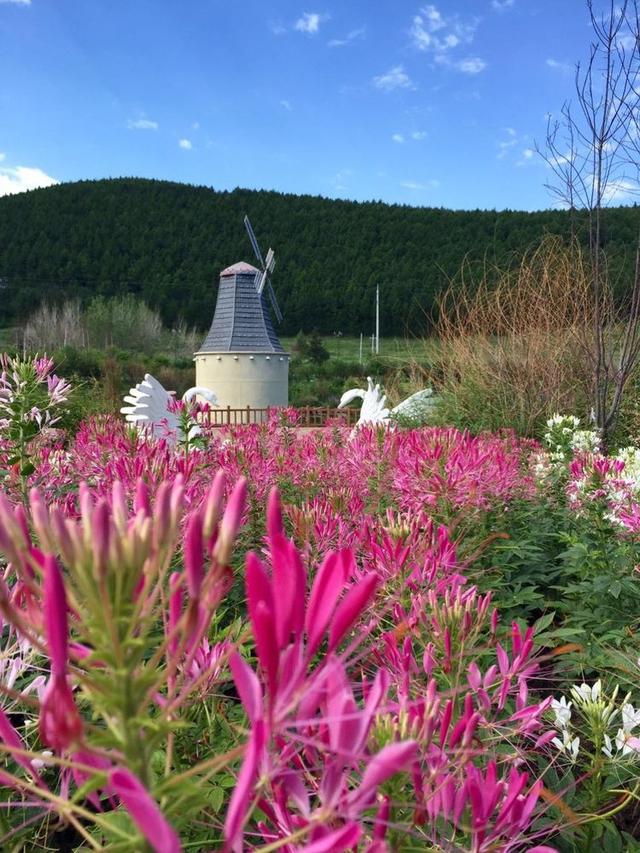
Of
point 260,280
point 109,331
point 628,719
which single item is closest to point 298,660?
point 628,719

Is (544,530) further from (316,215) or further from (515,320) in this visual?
(316,215)

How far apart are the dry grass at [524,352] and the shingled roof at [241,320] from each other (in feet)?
34.3

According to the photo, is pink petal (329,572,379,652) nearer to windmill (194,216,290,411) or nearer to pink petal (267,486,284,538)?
pink petal (267,486,284,538)

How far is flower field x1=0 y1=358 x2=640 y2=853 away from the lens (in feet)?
1.23

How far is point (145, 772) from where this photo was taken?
38 centimetres

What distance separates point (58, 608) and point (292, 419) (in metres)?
4.29

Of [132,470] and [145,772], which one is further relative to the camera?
[132,470]

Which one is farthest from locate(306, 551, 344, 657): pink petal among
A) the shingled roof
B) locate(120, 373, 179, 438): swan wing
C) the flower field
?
the shingled roof

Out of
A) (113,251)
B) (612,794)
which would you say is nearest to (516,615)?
(612,794)

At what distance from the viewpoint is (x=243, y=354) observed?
18.5 meters

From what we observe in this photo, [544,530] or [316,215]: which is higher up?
[316,215]

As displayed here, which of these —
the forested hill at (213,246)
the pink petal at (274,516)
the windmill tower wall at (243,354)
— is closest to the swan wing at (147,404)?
the pink petal at (274,516)

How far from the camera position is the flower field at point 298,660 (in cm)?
38

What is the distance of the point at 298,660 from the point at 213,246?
61.2 m
